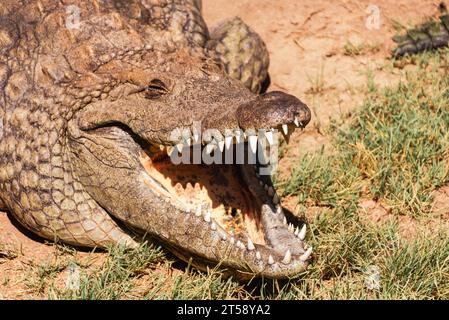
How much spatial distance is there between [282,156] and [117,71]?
160 cm

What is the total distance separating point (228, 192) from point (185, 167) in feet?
1.06

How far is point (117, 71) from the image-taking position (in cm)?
512

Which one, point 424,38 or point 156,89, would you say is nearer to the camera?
point 156,89

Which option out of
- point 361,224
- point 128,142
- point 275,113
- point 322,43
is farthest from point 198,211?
point 322,43

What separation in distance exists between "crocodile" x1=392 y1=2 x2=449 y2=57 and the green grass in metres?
0.26

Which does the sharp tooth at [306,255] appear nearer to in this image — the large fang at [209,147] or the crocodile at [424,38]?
the large fang at [209,147]

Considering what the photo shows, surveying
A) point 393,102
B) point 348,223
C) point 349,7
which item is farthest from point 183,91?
point 349,7

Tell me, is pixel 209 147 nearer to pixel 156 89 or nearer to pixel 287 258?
pixel 156 89

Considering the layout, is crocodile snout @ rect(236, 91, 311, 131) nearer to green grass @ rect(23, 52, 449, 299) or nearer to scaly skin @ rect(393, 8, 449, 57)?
green grass @ rect(23, 52, 449, 299)

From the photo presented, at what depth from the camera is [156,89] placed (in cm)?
488

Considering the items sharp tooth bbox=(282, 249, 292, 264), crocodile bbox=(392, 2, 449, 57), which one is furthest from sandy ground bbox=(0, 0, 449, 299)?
sharp tooth bbox=(282, 249, 292, 264)

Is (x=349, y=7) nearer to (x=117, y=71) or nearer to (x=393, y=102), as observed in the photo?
(x=393, y=102)

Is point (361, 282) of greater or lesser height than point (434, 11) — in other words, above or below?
below

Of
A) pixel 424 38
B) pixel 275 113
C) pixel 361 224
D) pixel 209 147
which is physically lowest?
pixel 361 224
